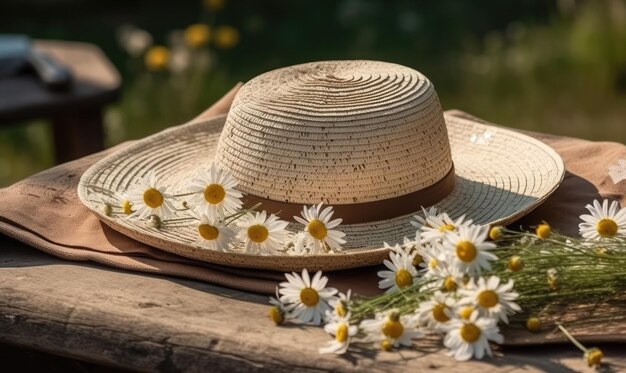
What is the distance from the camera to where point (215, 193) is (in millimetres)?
1750

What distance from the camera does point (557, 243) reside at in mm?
1585

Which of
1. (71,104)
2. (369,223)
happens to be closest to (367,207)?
(369,223)

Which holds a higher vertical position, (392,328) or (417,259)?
(417,259)

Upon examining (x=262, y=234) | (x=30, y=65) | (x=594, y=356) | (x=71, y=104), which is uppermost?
(x=30, y=65)

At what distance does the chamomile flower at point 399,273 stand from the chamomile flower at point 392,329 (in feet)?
0.24

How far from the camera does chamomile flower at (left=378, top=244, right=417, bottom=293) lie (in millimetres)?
1597

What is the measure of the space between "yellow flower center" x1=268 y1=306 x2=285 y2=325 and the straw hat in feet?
0.43

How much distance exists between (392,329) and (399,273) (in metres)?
0.12

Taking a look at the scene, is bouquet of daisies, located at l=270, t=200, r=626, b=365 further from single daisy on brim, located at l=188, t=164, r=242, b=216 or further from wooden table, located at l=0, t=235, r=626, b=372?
single daisy on brim, located at l=188, t=164, r=242, b=216

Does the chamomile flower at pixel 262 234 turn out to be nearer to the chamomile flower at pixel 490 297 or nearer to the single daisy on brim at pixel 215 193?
the single daisy on brim at pixel 215 193

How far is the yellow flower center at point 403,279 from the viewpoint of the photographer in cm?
159

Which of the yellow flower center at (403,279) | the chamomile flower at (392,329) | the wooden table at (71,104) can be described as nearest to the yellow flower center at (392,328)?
the chamomile flower at (392,329)

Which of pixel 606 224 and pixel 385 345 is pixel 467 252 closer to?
pixel 385 345

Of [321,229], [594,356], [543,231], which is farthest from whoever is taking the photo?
[321,229]
